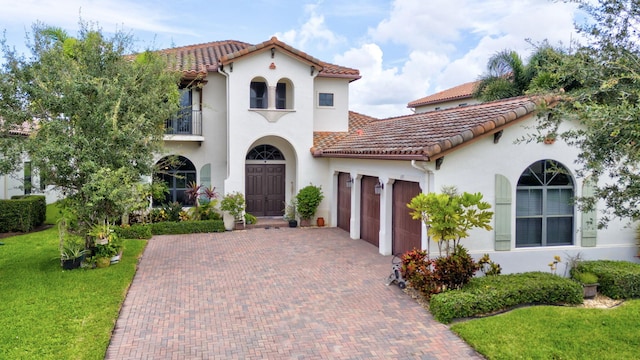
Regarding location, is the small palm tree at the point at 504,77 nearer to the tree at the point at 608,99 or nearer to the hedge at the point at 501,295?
the hedge at the point at 501,295

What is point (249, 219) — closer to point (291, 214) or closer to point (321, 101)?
point (291, 214)

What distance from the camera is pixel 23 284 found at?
10.6 m

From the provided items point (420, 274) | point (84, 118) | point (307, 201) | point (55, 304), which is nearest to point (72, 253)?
point (55, 304)

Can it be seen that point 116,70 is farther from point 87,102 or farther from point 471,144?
point 471,144

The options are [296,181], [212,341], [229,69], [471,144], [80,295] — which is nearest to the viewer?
[212,341]

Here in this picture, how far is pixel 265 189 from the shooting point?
845 inches

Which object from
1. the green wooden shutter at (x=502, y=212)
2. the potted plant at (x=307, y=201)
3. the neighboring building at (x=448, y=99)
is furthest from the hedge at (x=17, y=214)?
the neighboring building at (x=448, y=99)

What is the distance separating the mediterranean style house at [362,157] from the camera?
38.1 feet

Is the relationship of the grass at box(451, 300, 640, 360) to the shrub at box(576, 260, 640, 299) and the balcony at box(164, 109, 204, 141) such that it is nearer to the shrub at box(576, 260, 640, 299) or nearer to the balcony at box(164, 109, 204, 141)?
the shrub at box(576, 260, 640, 299)

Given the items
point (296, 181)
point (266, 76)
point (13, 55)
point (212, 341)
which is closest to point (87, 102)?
point (13, 55)

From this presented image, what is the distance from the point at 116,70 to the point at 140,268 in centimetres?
557

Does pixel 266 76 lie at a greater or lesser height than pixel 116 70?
greater

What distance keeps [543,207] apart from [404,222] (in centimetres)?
380

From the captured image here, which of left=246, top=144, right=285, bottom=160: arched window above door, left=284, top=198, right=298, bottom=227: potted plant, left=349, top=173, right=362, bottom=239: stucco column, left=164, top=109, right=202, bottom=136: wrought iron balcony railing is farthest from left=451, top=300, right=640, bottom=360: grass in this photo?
left=164, top=109, right=202, bottom=136: wrought iron balcony railing
